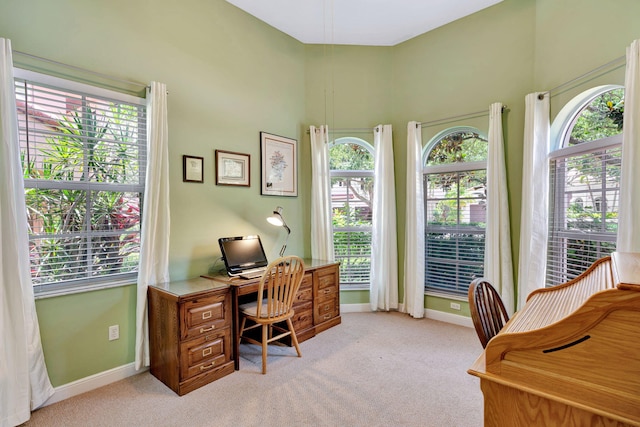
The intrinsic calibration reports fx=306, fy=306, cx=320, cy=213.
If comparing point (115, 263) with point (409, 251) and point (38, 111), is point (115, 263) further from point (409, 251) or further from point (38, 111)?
point (409, 251)

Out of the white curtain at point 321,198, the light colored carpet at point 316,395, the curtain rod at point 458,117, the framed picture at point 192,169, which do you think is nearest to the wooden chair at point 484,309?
the light colored carpet at point 316,395

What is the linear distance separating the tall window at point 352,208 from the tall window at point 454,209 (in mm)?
739

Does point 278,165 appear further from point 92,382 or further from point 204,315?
point 92,382

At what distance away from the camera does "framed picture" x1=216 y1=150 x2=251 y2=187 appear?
10.0 ft

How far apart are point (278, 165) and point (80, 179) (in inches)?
74.3

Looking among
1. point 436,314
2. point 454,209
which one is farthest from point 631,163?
point 436,314

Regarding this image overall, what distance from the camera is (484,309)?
161 cm

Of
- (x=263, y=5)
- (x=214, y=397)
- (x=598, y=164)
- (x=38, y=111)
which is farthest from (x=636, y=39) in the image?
(x=38, y=111)

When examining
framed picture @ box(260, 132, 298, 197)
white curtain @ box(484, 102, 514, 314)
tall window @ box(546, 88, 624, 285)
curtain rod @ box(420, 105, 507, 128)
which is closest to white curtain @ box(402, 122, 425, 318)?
curtain rod @ box(420, 105, 507, 128)

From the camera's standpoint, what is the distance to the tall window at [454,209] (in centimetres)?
347

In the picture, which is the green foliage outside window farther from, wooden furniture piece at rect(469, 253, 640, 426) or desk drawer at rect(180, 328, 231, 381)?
wooden furniture piece at rect(469, 253, 640, 426)

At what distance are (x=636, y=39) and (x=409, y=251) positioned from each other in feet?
8.39

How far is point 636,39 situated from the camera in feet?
6.57

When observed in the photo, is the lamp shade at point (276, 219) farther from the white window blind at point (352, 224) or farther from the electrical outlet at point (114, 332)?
the electrical outlet at point (114, 332)
